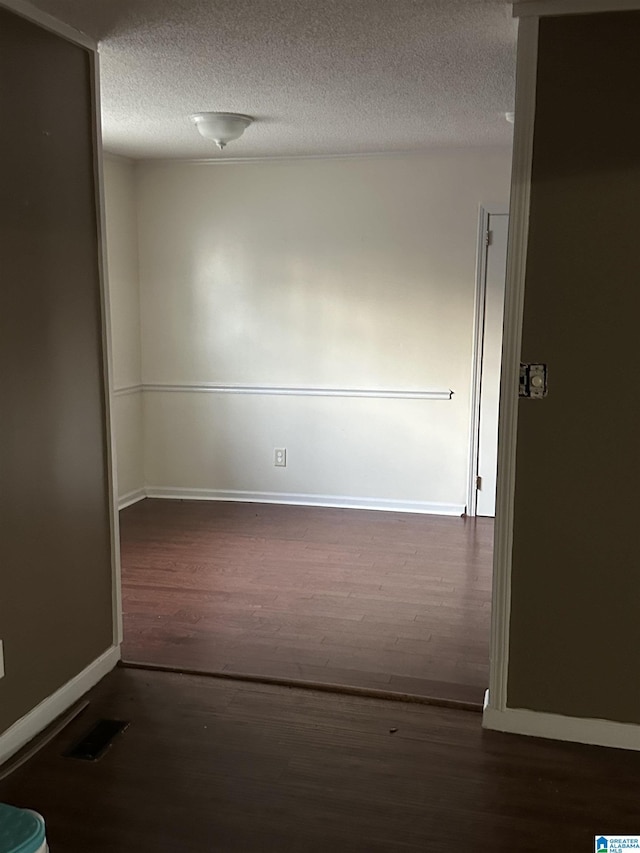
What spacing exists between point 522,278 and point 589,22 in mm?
716

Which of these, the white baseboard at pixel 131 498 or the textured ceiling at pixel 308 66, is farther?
the white baseboard at pixel 131 498

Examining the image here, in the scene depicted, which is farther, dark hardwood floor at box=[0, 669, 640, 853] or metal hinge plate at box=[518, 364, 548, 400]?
metal hinge plate at box=[518, 364, 548, 400]

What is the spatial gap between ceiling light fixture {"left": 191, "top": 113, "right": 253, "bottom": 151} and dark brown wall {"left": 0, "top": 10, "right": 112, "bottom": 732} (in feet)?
3.61

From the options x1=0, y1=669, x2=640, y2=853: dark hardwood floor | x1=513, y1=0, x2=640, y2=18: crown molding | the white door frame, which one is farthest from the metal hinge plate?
the white door frame

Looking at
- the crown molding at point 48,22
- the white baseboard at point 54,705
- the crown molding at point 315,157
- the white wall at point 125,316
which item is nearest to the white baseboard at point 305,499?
the white wall at point 125,316

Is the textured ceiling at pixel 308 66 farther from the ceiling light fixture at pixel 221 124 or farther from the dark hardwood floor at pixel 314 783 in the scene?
the dark hardwood floor at pixel 314 783

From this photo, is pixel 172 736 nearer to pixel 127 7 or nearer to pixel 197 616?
pixel 197 616

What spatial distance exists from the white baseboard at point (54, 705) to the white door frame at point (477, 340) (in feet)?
8.87

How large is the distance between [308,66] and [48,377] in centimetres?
148

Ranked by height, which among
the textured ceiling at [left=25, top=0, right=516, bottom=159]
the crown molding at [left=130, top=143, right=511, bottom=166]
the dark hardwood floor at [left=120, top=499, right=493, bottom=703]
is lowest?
the dark hardwood floor at [left=120, top=499, right=493, bottom=703]

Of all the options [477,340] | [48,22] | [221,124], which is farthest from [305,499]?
[48,22]

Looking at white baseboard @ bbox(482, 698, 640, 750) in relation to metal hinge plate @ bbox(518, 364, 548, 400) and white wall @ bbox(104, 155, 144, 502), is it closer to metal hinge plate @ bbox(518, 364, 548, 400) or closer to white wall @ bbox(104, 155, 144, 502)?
metal hinge plate @ bbox(518, 364, 548, 400)

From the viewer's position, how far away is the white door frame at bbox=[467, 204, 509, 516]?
464cm

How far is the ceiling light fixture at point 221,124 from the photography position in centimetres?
359
